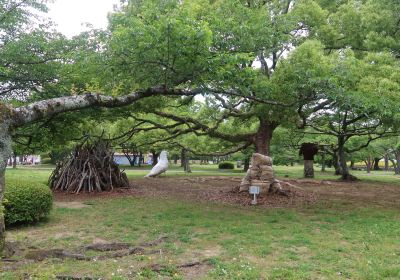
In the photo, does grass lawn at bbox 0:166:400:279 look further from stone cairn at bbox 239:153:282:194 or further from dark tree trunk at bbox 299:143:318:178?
dark tree trunk at bbox 299:143:318:178

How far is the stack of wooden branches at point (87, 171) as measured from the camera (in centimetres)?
1241

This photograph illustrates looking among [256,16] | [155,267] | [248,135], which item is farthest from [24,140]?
[155,267]

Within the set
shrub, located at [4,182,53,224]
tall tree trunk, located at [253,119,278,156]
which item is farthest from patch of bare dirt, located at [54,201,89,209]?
tall tree trunk, located at [253,119,278,156]

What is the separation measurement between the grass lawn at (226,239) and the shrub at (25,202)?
0.24 metres

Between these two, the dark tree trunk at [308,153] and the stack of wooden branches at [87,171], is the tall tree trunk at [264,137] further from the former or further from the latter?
the dark tree trunk at [308,153]

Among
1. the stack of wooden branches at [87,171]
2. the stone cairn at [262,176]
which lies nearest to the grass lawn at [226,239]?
the stone cairn at [262,176]

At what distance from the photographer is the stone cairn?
12102 mm

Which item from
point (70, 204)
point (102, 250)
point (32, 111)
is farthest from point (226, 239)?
point (70, 204)

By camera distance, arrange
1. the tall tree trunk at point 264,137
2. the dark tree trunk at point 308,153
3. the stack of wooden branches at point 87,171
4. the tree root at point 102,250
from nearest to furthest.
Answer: the tree root at point 102,250 < the stack of wooden branches at point 87,171 < the tall tree trunk at point 264,137 < the dark tree trunk at point 308,153

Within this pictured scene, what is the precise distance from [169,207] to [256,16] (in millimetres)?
5441

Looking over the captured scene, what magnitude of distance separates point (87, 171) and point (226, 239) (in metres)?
7.69

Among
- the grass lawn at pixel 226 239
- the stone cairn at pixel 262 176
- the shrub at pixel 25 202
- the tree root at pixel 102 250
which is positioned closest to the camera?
the grass lawn at pixel 226 239

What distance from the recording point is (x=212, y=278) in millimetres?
4305

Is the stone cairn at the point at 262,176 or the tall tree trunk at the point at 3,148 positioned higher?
the tall tree trunk at the point at 3,148
